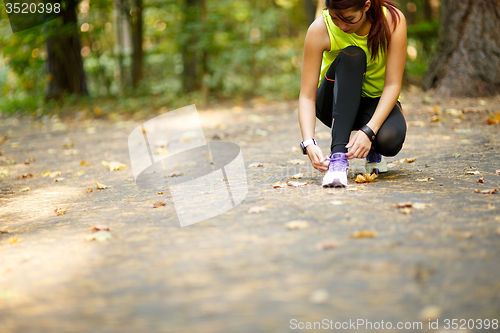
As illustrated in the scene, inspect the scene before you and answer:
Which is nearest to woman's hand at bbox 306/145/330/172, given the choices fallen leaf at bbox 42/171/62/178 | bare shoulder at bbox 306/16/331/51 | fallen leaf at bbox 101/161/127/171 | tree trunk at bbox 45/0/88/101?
bare shoulder at bbox 306/16/331/51

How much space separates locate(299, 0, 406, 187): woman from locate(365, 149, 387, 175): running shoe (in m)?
0.13

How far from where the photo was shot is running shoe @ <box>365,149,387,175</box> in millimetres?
2680

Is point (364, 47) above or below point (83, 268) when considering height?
above

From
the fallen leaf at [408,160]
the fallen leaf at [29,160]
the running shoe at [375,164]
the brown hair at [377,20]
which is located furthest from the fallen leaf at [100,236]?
the fallen leaf at [29,160]

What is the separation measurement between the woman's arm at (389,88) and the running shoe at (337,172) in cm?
5

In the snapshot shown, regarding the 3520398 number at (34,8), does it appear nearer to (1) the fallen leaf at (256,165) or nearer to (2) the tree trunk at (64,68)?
(2) the tree trunk at (64,68)

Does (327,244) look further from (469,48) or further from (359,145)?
(469,48)

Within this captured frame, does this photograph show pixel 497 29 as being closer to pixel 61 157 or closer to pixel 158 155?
pixel 158 155

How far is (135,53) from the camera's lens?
9.53 m

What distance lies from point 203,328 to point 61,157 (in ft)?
12.7

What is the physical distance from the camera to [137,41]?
940cm

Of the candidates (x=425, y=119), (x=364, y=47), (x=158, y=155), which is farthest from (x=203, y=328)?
(x=425, y=119)

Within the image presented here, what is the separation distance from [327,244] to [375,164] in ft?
4.16

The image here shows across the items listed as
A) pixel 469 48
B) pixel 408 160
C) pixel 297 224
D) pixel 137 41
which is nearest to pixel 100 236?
pixel 297 224
